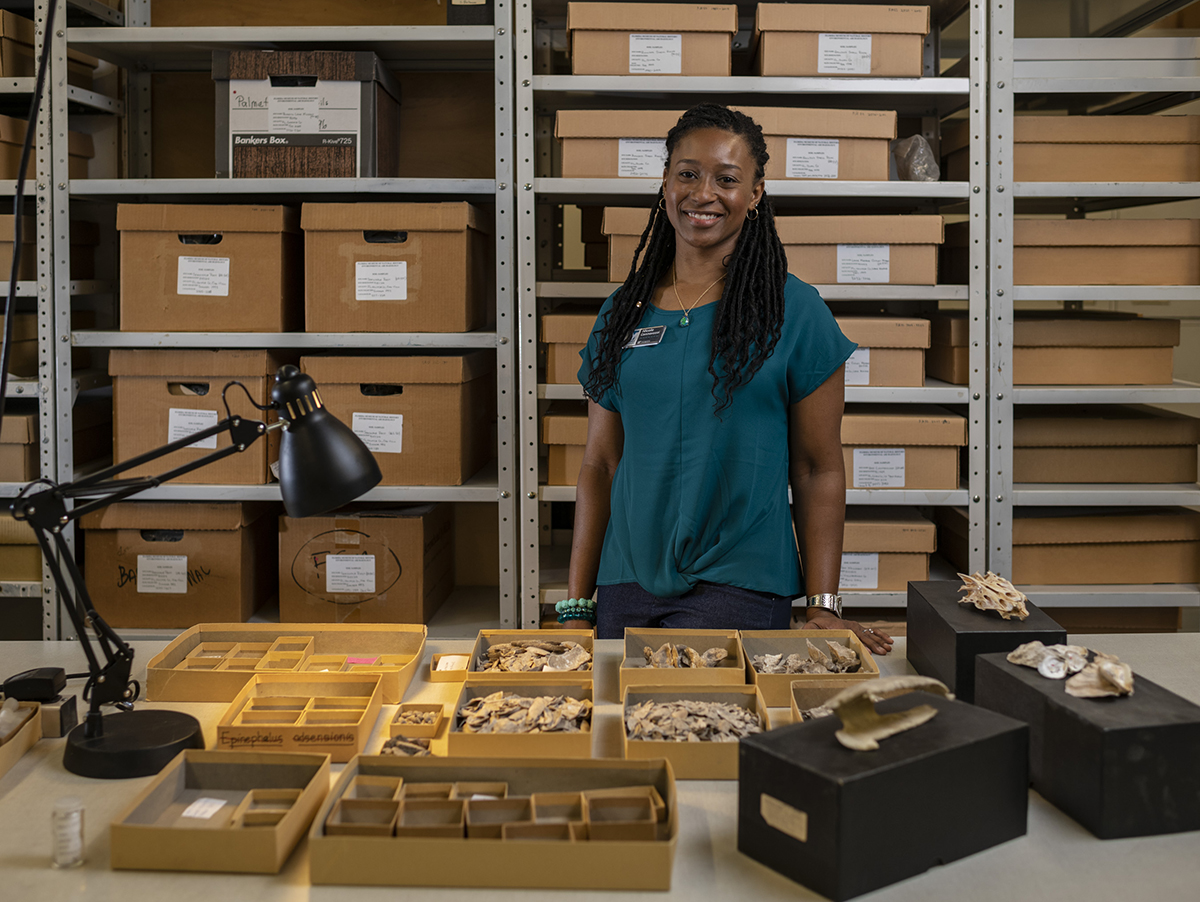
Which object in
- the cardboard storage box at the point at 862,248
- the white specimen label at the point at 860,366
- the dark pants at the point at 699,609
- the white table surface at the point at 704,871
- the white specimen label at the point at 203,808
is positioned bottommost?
the white table surface at the point at 704,871

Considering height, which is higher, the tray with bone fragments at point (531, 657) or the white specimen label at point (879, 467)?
the white specimen label at point (879, 467)

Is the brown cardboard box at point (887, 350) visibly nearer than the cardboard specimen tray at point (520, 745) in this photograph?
No

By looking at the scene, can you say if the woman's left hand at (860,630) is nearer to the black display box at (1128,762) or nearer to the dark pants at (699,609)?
the dark pants at (699,609)

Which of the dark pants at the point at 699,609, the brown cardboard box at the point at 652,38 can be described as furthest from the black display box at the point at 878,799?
the brown cardboard box at the point at 652,38

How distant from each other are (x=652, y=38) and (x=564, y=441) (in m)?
0.95

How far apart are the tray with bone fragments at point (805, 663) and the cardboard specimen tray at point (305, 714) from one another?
1.59ft

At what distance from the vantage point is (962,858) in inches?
36.4

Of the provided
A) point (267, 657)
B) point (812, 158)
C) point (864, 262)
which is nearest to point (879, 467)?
point (864, 262)

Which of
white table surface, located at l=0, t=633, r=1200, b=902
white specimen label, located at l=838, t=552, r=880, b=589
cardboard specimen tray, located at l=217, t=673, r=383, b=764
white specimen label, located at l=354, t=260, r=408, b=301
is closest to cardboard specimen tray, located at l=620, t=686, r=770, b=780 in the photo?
white table surface, located at l=0, t=633, r=1200, b=902

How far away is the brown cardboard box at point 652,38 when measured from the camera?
88.1 inches

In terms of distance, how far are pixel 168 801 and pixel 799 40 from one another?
Result: 6.66 ft

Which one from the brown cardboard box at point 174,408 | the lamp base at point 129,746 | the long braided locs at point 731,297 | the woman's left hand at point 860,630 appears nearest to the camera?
the lamp base at point 129,746

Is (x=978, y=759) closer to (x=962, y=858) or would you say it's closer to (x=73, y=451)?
(x=962, y=858)

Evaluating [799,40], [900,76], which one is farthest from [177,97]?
[900,76]
